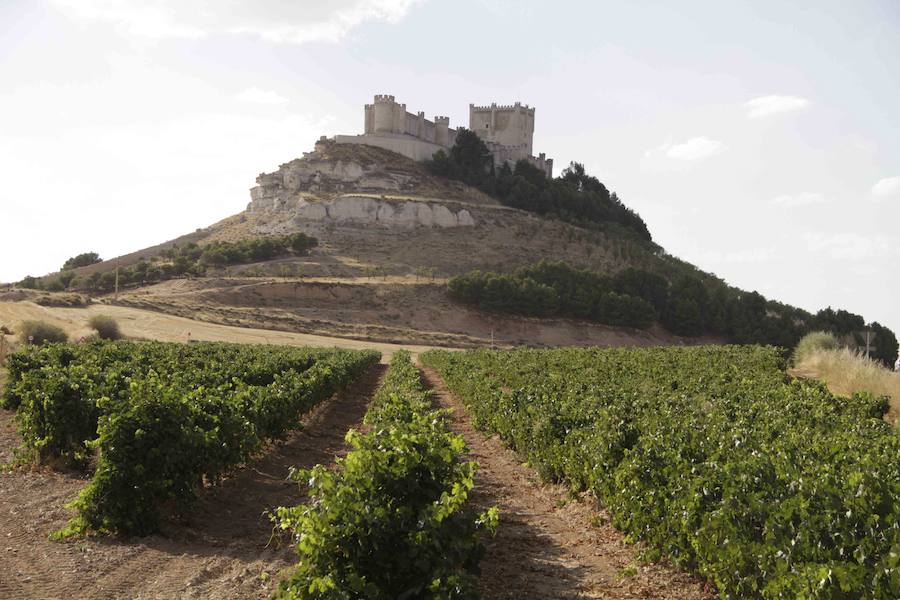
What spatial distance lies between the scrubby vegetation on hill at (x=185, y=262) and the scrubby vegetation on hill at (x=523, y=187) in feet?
98.2

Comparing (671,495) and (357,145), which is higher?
(357,145)

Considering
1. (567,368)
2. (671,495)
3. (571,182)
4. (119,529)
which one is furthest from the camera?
(571,182)

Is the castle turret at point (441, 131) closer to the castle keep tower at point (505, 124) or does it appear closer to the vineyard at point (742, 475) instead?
the castle keep tower at point (505, 124)

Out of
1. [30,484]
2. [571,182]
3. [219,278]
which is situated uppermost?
[571,182]

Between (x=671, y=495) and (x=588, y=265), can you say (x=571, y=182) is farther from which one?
(x=671, y=495)

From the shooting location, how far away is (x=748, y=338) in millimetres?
71125

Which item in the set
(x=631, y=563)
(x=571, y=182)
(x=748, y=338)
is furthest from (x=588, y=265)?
(x=631, y=563)

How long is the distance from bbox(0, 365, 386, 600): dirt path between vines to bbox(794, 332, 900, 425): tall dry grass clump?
1358 cm

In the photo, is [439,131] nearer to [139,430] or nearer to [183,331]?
[183,331]

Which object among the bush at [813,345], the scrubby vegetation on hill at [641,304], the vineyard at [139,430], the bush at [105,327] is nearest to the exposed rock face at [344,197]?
the scrubby vegetation on hill at [641,304]

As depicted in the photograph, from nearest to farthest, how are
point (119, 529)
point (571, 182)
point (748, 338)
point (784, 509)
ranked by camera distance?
point (784, 509) < point (119, 529) < point (748, 338) < point (571, 182)

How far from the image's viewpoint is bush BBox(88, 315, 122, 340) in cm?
4719

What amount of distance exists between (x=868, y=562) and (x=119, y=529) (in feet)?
25.9

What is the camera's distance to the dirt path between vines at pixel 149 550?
301 inches
